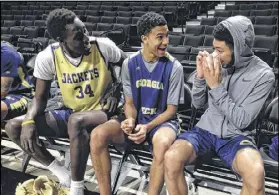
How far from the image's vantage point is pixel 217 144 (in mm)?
1447

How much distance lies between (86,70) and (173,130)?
48cm

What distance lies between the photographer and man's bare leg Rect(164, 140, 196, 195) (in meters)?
1.33

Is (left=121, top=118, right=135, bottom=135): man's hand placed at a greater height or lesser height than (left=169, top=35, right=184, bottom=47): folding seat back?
lesser

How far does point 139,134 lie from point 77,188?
0.40 meters

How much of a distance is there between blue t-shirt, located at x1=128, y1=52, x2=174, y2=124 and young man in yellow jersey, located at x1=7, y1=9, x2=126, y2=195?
0.12 meters

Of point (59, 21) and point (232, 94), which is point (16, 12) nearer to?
point (59, 21)

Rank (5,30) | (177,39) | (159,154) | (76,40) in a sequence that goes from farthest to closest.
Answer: (177,39), (5,30), (76,40), (159,154)

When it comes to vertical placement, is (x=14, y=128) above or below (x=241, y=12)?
below

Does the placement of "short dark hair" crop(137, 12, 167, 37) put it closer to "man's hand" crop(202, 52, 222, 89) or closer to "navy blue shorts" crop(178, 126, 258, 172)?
"man's hand" crop(202, 52, 222, 89)

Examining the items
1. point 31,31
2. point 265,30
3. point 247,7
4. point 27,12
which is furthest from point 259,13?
point 31,31

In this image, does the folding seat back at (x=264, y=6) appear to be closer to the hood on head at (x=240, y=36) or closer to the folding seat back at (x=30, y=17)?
the folding seat back at (x=30, y=17)

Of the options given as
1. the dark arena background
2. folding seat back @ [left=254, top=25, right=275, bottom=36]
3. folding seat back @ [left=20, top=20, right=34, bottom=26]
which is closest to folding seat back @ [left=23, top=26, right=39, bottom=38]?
the dark arena background

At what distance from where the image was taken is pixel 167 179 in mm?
1354

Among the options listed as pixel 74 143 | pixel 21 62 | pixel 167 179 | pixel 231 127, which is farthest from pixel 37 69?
pixel 231 127
